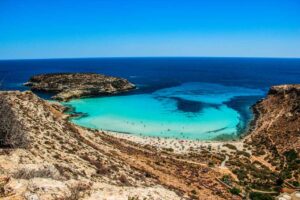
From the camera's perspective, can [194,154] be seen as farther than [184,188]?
Yes

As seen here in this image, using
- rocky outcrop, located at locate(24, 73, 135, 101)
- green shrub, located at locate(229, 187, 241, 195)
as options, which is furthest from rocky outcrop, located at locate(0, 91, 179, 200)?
rocky outcrop, located at locate(24, 73, 135, 101)

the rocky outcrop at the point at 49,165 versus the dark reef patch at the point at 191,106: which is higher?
the rocky outcrop at the point at 49,165

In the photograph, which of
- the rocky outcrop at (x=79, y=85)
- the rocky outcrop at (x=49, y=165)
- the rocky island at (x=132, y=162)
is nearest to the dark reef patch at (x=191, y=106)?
the rocky island at (x=132, y=162)

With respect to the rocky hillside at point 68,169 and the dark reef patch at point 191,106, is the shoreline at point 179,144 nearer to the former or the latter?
the rocky hillside at point 68,169

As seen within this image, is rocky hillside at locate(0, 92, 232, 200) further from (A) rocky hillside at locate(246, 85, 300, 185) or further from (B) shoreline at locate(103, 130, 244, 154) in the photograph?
(A) rocky hillside at locate(246, 85, 300, 185)

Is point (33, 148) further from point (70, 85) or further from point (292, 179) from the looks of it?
point (70, 85)

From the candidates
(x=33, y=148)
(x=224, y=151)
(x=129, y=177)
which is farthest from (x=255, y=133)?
(x=33, y=148)
